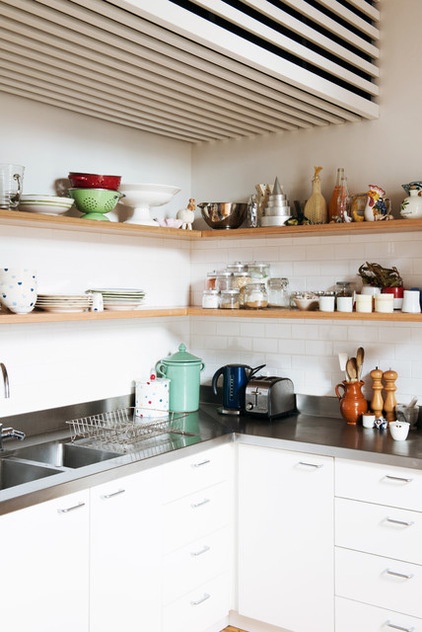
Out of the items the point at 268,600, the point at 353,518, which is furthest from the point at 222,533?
the point at 353,518

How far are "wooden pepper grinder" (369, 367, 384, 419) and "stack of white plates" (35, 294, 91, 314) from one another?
138cm

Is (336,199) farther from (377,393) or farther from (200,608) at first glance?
(200,608)

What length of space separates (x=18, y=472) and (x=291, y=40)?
1.96 meters

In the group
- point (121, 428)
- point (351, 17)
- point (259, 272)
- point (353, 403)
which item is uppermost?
point (351, 17)

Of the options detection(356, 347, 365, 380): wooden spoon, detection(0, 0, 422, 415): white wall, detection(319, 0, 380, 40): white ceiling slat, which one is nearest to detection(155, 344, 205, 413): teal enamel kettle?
detection(0, 0, 422, 415): white wall

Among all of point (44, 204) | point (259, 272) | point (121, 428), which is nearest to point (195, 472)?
point (121, 428)

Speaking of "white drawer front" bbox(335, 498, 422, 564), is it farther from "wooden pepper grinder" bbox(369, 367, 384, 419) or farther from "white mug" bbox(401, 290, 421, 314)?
"white mug" bbox(401, 290, 421, 314)

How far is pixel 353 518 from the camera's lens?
3.00 metres

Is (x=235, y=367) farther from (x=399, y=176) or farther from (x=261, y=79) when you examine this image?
(x=261, y=79)

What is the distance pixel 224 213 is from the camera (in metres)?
3.79

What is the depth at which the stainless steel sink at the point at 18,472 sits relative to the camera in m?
2.74

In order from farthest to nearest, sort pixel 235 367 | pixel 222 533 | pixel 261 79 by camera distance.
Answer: pixel 235 367 < pixel 222 533 < pixel 261 79

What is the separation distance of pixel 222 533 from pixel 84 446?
76cm

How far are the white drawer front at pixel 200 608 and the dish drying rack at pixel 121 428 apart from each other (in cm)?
68
